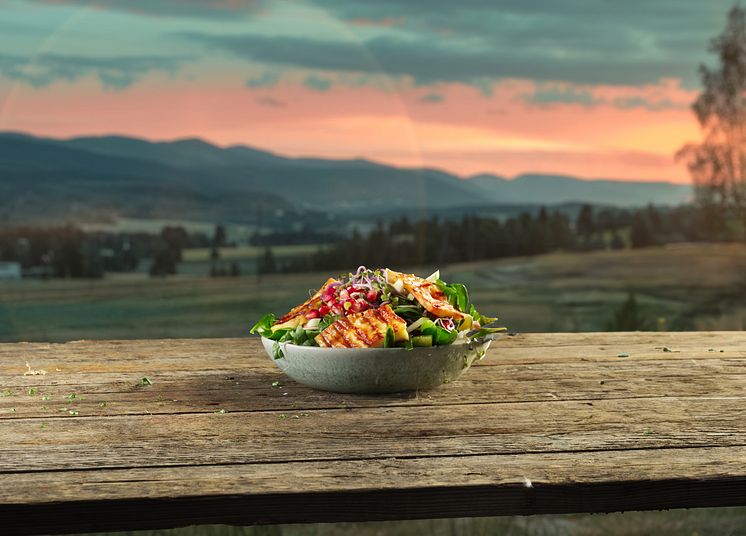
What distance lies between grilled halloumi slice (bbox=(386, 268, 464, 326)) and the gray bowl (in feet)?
0.20

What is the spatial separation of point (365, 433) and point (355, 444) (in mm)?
62

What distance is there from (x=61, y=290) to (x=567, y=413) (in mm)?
4451

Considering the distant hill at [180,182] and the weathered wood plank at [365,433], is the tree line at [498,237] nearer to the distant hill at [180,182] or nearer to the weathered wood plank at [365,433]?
the distant hill at [180,182]

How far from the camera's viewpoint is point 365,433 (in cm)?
139

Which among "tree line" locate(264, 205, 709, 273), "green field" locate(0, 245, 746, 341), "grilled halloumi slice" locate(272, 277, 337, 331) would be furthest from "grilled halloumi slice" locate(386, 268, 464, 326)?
"tree line" locate(264, 205, 709, 273)

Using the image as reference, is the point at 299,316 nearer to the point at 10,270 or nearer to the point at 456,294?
the point at 456,294

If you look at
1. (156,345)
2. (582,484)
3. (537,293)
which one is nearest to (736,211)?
(537,293)

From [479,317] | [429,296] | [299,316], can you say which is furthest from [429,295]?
[299,316]

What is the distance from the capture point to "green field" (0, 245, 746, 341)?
5383mm

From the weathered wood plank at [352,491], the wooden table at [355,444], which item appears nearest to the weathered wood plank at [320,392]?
the wooden table at [355,444]

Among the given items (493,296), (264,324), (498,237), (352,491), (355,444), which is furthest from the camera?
(498,237)

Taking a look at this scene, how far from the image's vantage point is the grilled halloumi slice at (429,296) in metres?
1.65

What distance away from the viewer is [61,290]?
17.8 ft

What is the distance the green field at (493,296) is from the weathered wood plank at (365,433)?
3884mm
